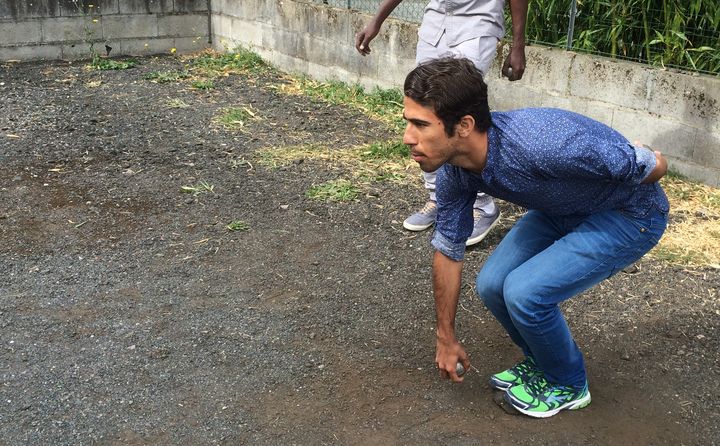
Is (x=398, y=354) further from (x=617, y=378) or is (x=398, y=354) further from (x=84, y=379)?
(x=84, y=379)

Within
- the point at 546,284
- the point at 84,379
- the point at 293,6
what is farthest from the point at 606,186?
the point at 293,6

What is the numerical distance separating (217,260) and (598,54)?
11.5 ft

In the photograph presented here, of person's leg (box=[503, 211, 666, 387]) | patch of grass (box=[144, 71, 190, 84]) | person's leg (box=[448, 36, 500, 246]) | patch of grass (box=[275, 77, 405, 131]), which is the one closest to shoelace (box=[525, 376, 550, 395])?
person's leg (box=[503, 211, 666, 387])

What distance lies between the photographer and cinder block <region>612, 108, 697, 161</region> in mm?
5820

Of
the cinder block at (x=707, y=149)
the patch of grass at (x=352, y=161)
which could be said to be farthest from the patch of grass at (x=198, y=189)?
the cinder block at (x=707, y=149)

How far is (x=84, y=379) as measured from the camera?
3.52 metres

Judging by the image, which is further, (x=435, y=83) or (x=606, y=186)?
(x=606, y=186)

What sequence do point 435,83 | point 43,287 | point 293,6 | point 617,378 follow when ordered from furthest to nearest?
point 293,6, point 43,287, point 617,378, point 435,83

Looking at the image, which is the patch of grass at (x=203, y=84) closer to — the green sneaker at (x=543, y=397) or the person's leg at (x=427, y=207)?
the person's leg at (x=427, y=207)

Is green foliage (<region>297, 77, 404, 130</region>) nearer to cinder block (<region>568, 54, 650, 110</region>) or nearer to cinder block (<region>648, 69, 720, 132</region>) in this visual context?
cinder block (<region>568, 54, 650, 110</region>)

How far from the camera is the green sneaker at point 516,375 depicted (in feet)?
11.2

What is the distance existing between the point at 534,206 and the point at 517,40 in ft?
7.27

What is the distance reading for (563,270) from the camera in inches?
120

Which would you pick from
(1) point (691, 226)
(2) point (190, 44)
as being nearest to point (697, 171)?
(1) point (691, 226)
